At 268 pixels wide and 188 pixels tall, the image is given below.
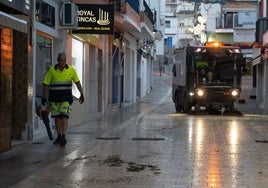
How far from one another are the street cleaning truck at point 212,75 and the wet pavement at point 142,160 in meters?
8.12

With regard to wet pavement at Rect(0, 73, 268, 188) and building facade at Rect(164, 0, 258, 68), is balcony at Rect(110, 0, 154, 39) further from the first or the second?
wet pavement at Rect(0, 73, 268, 188)

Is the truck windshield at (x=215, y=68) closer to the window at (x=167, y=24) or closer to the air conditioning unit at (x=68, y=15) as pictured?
the air conditioning unit at (x=68, y=15)

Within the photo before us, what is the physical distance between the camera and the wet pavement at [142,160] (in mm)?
8305

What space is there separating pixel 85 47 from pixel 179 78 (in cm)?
801

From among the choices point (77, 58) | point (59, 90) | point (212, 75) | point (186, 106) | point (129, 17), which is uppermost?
point (129, 17)

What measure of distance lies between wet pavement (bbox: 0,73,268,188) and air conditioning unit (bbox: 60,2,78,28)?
Result: 2.72 m

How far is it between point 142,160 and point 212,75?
559 inches

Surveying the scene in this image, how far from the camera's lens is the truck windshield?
2386 centimetres

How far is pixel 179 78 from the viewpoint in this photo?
25.7 meters

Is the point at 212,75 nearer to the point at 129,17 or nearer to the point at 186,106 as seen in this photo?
the point at 186,106

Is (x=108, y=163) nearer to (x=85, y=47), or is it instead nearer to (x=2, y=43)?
(x=2, y=43)

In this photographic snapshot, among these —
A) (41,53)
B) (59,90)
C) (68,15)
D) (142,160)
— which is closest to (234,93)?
(68,15)

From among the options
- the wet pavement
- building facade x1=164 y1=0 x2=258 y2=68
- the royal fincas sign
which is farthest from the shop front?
building facade x1=164 y1=0 x2=258 y2=68

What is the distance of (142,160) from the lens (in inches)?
401
